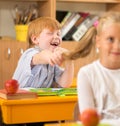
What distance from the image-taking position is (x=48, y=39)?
281 cm

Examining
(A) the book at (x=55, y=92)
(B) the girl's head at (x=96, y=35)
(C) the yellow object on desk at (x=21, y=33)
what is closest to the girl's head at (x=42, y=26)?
(A) the book at (x=55, y=92)

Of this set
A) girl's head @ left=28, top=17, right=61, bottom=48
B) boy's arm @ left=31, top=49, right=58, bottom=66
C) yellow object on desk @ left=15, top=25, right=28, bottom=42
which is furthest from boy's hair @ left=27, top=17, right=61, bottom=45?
yellow object on desk @ left=15, top=25, right=28, bottom=42

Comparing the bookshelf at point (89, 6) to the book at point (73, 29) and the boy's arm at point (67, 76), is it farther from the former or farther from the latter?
the boy's arm at point (67, 76)

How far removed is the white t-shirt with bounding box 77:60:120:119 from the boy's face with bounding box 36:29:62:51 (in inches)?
43.7

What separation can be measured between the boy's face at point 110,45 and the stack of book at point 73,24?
273 centimetres

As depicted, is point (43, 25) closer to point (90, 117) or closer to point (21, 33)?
point (21, 33)

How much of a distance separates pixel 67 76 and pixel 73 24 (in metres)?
1.77

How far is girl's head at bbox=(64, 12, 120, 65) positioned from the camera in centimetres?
170

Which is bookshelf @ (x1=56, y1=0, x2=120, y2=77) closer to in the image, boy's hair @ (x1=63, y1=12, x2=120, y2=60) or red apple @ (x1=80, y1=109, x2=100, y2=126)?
boy's hair @ (x1=63, y1=12, x2=120, y2=60)

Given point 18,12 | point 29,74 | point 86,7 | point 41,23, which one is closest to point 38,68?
point 29,74

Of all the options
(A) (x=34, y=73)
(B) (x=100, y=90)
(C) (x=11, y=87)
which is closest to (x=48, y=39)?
(A) (x=34, y=73)

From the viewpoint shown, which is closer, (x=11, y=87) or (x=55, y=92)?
(x=11, y=87)

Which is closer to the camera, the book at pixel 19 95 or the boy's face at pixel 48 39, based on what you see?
the book at pixel 19 95

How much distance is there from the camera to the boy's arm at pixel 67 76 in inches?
106
